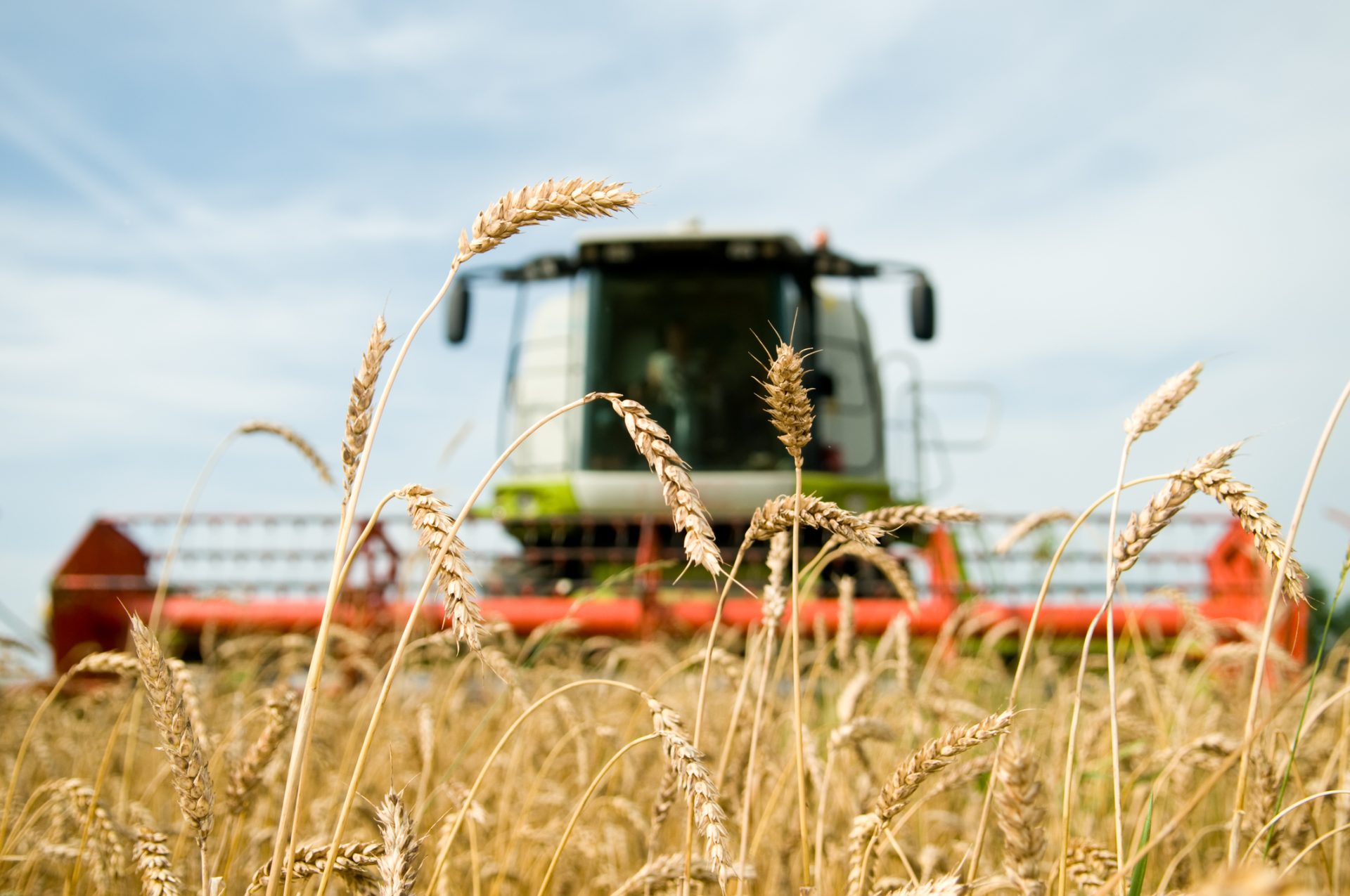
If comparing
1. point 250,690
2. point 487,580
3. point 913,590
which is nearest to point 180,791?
point 913,590

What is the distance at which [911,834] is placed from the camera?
89.0 inches

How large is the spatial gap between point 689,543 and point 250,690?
3354 mm

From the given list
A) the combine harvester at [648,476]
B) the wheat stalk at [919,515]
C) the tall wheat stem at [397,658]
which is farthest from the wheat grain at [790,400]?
the combine harvester at [648,476]

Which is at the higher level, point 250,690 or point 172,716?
point 172,716

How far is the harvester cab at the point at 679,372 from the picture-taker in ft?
24.0

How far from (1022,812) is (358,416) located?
28.3 inches

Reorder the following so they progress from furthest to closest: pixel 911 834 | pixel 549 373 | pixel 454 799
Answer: pixel 549 373 < pixel 911 834 < pixel 454 799

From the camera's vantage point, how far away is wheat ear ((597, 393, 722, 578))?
0.80 meters

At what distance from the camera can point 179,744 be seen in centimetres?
98

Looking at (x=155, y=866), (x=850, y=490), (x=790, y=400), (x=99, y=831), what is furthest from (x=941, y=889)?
(x=850, y=490)

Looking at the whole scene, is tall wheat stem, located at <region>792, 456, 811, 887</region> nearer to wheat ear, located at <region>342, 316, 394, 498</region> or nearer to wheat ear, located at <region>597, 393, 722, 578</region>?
wheat ear, located at <region>597, 393, 722, 578</region>

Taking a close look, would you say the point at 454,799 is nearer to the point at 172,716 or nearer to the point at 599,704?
the point at 172,716

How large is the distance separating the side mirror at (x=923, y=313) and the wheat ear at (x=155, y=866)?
631 cm

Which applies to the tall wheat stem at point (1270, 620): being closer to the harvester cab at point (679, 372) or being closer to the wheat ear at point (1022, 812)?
the wheat ear at point (1022, 812)
